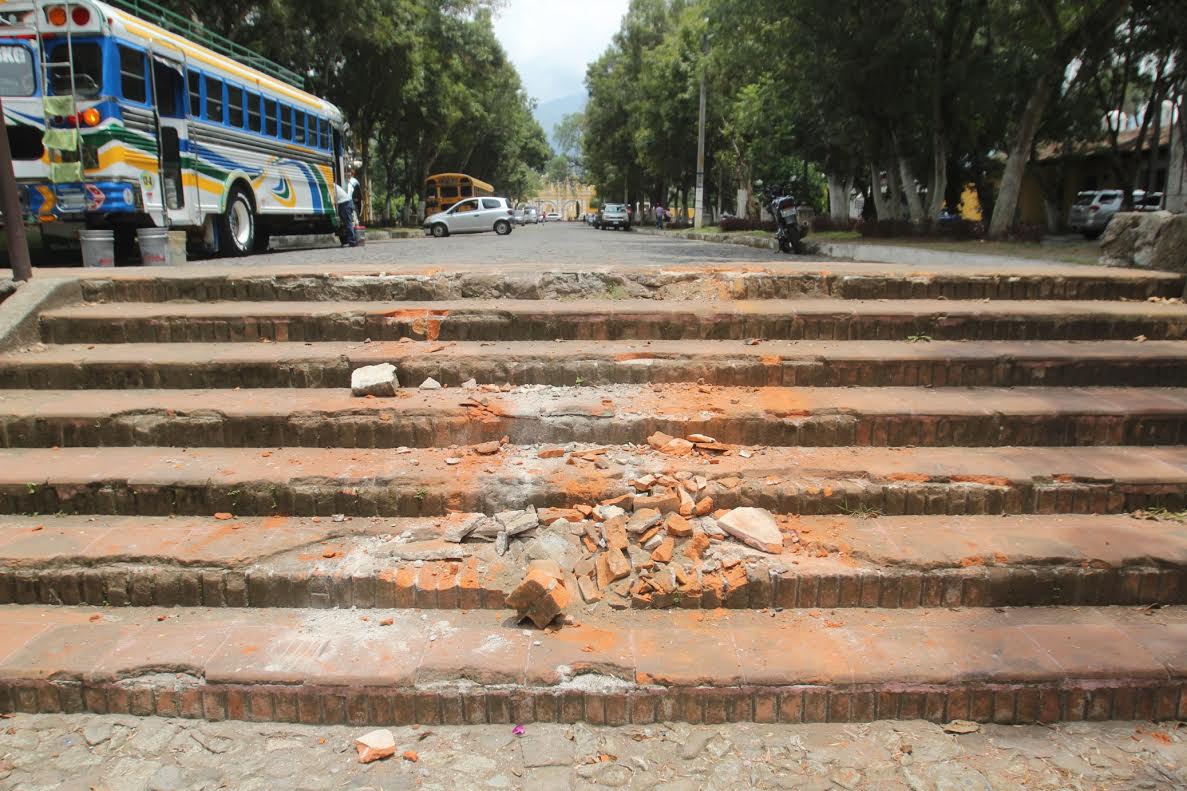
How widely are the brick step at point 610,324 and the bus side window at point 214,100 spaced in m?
7.45

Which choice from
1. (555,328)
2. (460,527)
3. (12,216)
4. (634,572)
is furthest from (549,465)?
(12,216)

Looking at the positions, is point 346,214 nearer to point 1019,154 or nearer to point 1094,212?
point 1019,154

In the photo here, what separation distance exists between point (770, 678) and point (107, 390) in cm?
435

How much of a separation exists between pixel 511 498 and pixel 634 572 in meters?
0.76

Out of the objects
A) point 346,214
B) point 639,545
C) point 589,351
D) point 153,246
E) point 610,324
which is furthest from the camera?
point 346,214

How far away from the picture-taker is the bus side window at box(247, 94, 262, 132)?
1283 cm

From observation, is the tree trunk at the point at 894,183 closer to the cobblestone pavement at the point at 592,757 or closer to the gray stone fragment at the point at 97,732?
the cobblestone pavement at the point at 592,757

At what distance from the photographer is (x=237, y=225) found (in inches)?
499

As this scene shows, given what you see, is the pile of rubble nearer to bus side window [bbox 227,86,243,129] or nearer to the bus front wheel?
the bus front wheel

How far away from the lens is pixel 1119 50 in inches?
703

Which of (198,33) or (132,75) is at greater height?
(198,33)

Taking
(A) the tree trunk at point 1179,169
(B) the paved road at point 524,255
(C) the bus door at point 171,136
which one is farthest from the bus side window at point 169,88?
(A) the tree trunk at point 1179,169

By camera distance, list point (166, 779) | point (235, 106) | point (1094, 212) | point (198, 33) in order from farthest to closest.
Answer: point (1094, 212), point (198, 33), point (235, 106), point (166, 779)

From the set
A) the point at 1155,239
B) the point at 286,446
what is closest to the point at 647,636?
the point at 286,446
